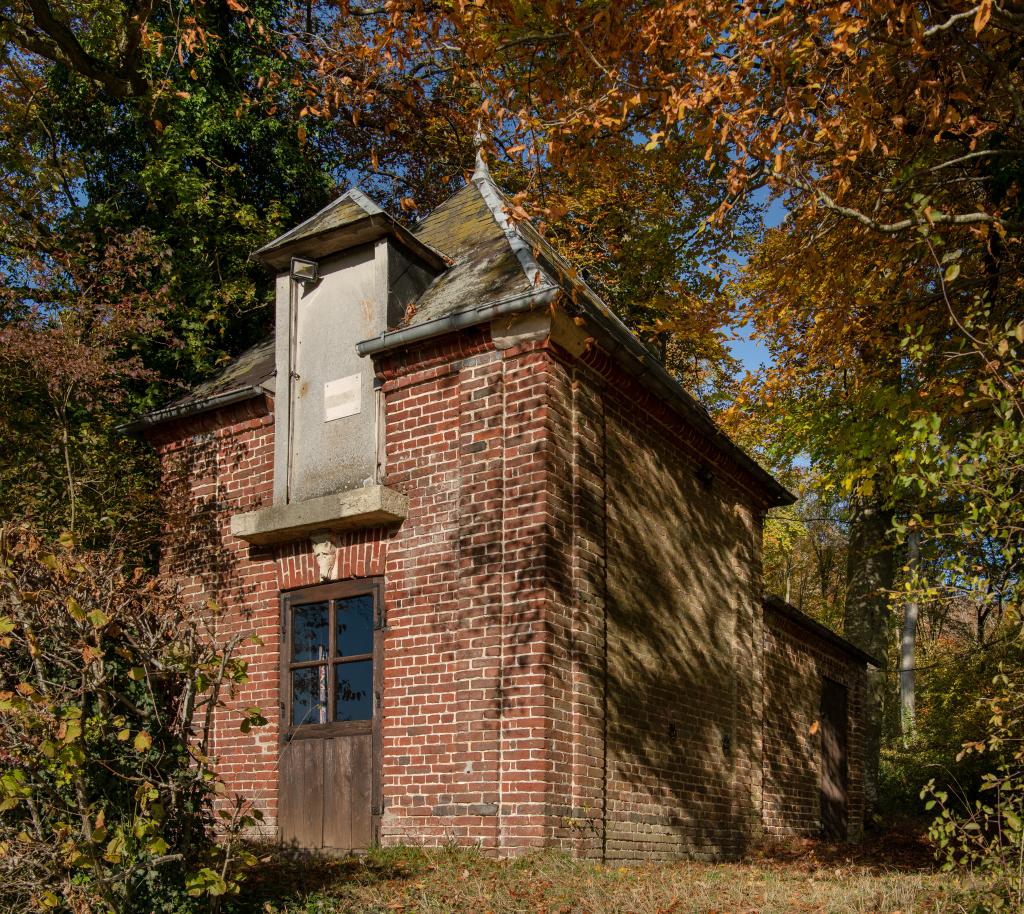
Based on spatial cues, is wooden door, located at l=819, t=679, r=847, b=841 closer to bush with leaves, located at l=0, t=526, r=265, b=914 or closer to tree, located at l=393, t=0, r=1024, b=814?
tree, located at l=393, t=0, r=1024, b=814

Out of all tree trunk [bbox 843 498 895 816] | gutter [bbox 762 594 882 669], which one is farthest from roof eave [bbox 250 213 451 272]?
tree trunk [bbox 843 498 895 816]

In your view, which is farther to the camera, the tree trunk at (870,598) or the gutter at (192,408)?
the tree trunk at (870,598)

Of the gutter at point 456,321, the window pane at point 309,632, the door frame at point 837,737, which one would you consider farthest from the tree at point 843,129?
the window pane at point 309,632

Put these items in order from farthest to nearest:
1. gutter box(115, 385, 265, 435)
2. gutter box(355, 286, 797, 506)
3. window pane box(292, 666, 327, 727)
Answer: gutter box(115, 385, 265, 435) < window pane box(292, 666, 327, 727) < gutter box(355, 286, 797, 506)

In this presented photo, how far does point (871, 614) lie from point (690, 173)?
8.67m

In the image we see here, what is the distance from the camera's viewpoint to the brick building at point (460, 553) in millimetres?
8891

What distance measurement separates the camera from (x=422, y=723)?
9.12m

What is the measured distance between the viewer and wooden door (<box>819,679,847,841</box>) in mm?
15805

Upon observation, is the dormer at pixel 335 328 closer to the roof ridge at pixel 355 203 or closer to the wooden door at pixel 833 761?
the roof ridge at pixel 355 203

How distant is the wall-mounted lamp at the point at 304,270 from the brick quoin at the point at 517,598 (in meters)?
1.49

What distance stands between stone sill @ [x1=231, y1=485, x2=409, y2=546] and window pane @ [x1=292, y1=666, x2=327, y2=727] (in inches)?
53.5

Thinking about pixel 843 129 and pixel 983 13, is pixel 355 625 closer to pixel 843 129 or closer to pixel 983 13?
pixel 843 129

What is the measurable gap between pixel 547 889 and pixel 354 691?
3141 mm

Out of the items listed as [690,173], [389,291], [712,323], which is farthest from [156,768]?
[690,173]
